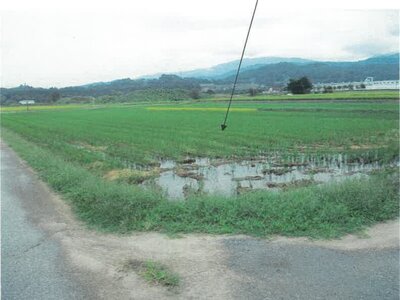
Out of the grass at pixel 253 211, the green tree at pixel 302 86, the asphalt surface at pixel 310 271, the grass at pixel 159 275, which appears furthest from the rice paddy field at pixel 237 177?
the green tree at pixel 302 86

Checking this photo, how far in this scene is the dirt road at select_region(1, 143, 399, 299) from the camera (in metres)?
3.97

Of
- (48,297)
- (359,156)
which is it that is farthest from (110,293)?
(359,156)

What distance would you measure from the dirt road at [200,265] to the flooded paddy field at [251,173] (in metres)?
2.85

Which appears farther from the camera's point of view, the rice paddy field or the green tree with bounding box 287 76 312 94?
the green tree with bounding box 287 76 312 94

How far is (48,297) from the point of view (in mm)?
3893

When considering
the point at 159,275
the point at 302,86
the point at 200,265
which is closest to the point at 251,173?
the point at 200,265

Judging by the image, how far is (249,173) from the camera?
33.7ft

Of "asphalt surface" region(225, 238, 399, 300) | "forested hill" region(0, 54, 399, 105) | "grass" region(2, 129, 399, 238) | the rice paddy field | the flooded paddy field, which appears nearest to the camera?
"asphalt surface" region(225, 238, 399, 300)

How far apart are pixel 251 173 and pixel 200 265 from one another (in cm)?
586

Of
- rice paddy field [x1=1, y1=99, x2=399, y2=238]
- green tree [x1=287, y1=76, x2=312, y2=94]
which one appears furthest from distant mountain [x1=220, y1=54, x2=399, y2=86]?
rice paddy field [x1=1, y1=99, x2=399, y2=238]

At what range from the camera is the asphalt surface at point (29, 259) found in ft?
13.2

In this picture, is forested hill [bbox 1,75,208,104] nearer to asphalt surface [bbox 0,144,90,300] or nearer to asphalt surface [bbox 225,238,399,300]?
asphalt surface [bbox 0,144,90,300]

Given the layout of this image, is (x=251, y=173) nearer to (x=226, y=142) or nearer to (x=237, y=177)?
(x=237, y=177)

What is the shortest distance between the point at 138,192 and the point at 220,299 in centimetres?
342
